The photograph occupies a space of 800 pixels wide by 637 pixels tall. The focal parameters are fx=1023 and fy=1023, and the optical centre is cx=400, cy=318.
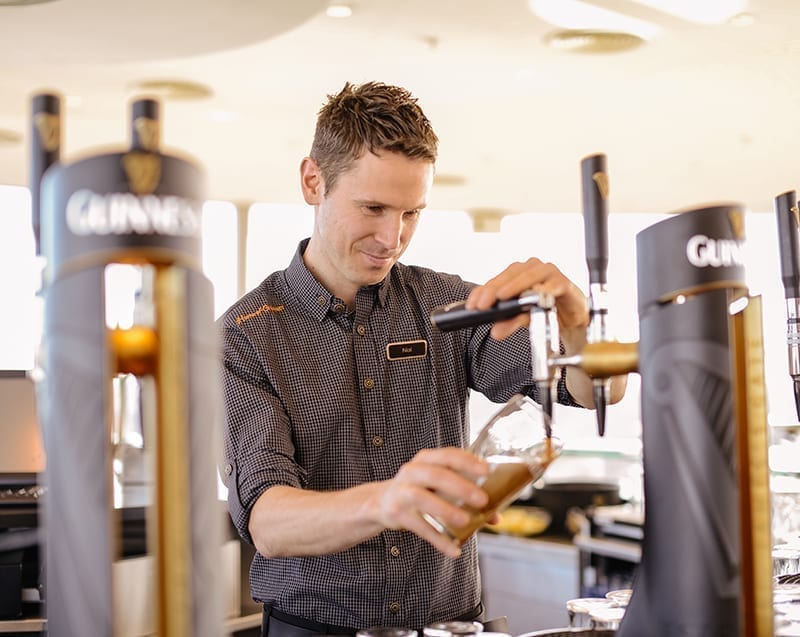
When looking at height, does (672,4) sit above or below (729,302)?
above

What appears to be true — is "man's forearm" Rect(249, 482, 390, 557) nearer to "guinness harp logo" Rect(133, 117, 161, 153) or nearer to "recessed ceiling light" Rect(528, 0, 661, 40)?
"guinness harp logo" Rect(133, 117, 161, 153)

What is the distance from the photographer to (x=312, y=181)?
78.4 inches

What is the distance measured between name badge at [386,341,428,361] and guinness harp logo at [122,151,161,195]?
120 centimetres

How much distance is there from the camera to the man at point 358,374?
1812 millimetres

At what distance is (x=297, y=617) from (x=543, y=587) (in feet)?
13.4

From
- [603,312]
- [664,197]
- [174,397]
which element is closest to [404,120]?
[603,312]

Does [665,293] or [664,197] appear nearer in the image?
[665,293]

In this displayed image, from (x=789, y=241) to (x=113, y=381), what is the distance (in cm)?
126

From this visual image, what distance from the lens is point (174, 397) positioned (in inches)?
32.9

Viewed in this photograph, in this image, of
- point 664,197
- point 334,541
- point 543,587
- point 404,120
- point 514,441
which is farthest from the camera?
point 664,197

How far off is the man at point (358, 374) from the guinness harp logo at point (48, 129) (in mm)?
753

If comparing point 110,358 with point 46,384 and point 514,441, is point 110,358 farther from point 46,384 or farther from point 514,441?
point 514,441

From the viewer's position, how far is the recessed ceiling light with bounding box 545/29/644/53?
536 centimetres

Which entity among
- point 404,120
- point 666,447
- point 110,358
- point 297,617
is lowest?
point 297,617
